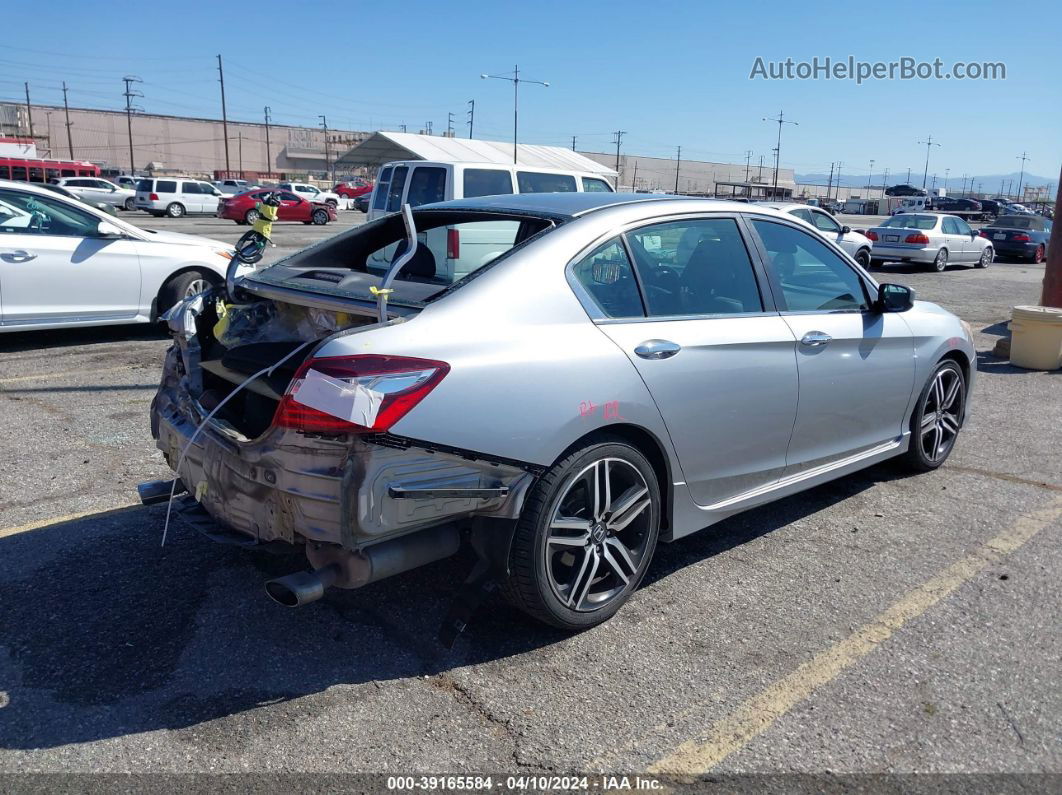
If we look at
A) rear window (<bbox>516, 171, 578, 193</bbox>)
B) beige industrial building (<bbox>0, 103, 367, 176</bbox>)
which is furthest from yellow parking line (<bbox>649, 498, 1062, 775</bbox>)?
beige industrial building (<bbox>0, 103, 367, 176</bbox>)

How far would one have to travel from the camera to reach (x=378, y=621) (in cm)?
358

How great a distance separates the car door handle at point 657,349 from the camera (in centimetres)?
351

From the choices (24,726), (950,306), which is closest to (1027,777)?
(24,726)

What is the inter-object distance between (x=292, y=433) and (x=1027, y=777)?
257 centimetres

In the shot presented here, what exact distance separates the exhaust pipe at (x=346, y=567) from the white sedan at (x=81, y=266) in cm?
599

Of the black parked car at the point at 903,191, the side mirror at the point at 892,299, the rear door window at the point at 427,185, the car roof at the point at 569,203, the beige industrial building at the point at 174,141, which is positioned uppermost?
the beige industrial building at the point at 174,141

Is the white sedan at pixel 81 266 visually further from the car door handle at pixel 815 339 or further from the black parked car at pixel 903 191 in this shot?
the black parked car at pixel 903 191

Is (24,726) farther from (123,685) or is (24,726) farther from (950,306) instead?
(950,306)

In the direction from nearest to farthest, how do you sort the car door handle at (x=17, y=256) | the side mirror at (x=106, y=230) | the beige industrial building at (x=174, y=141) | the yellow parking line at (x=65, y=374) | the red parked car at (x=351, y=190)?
the yellow parking line at (x=65, y=374)
the car door handle at (x=17, y=256)
the side mirror at (x=106, y=230)
the red parked car at (x=351, y=190)
the beige industrial building at (x=174, y=141)

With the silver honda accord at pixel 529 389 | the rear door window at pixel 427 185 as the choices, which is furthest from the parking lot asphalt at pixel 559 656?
the rear door window at pixel 427 185

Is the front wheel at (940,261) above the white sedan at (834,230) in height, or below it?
below

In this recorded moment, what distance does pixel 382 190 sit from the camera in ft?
46.1

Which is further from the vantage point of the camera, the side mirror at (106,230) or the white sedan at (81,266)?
the side mirror at (106,230)

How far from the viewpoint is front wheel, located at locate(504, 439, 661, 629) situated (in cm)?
321
